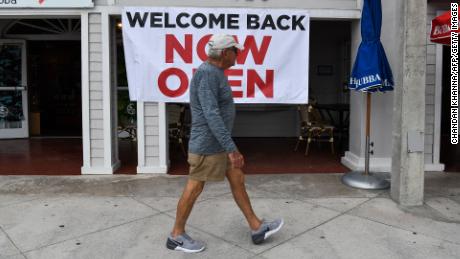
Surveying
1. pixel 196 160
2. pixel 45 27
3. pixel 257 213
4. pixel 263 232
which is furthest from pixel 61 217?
pixel 45 27

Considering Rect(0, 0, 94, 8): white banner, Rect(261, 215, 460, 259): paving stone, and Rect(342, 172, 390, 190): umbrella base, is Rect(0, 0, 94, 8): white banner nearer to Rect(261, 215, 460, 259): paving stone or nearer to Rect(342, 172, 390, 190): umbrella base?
Rect(342, 172, 390, 190): umbrella base

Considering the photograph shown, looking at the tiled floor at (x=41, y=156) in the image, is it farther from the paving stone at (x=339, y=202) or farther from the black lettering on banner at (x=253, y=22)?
the paving stone at (x=339, y=202)

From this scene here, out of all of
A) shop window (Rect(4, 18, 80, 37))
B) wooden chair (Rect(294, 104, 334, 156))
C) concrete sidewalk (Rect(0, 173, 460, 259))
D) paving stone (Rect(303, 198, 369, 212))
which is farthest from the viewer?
shop window (Rect(4, 18, 80, 37))

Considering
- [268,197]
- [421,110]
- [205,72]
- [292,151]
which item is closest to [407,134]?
[421,110]

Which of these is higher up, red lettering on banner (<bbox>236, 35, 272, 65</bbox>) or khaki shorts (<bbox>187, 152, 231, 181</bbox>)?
red lettering on banner (<bbox>236, 35, 272, 65</bbox>)

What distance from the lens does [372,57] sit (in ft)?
18.7

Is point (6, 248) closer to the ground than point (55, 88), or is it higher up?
closer to the ground

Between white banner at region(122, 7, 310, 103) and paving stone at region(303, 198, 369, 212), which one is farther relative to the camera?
white banner at region(122, 7, 310, 103)

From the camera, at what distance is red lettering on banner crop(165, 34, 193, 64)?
612cm

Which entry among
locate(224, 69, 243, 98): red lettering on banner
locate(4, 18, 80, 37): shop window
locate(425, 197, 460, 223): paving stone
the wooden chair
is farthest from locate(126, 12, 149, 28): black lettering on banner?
locate(4, 18, 80, 37): shop window

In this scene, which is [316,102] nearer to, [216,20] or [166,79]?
[216,20]

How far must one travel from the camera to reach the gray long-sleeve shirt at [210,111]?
143 inches

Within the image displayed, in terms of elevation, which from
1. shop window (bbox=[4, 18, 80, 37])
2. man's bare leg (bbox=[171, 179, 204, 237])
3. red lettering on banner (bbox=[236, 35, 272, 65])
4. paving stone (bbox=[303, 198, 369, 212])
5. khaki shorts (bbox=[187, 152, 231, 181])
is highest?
shop window (bbox=[4, 18, 80, 37])

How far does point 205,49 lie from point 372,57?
208 centimetres
